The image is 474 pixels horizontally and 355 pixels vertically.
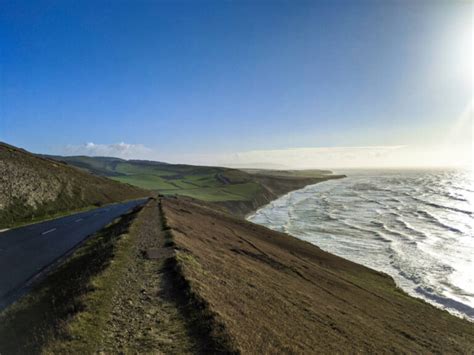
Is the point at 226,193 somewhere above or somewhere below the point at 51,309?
below

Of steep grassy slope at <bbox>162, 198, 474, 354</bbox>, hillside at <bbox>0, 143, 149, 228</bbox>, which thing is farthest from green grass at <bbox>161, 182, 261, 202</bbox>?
steep grassy slope at <bbox>162, 198, 474, 354</bbox>

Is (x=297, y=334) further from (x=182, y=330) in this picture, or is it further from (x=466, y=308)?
(x=466, y=308)

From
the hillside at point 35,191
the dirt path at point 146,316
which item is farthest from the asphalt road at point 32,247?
the dirt path at point 146,316

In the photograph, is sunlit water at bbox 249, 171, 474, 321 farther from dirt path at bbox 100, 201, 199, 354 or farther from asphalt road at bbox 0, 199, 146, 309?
asphalt road at bbox 0, 199, 146, 309

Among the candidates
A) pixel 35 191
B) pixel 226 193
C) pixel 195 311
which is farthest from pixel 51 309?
pixel 226 193

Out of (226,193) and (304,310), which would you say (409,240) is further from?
(226,193)

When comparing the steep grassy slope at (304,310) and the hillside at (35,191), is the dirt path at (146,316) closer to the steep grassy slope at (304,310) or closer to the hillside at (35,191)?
the steep grassy slope at (304,310)
